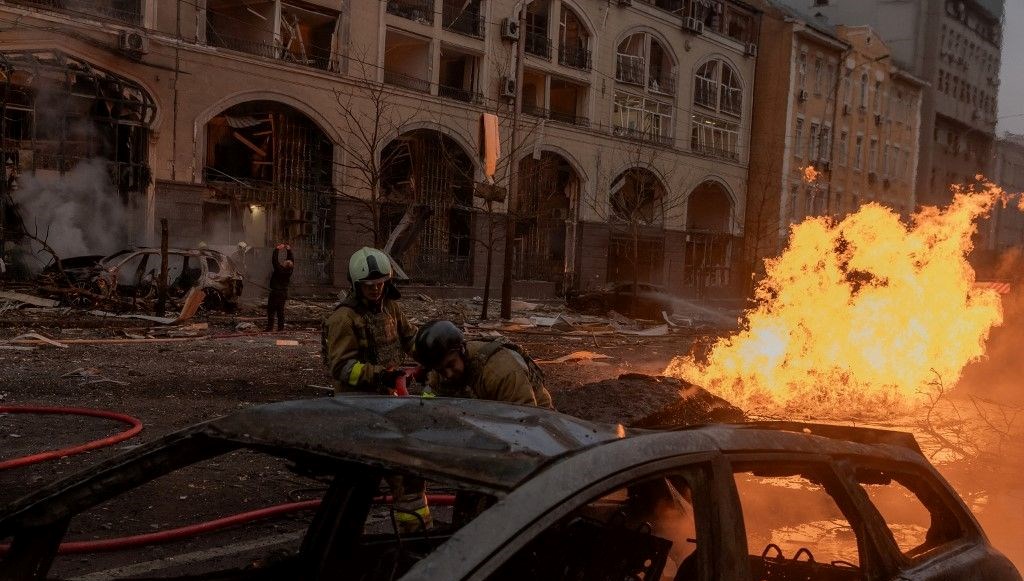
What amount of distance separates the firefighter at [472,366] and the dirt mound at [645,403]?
4.01 metres

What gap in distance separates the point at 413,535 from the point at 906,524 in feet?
15.6

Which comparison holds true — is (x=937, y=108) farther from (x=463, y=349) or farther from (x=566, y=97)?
(x=463, y=349)

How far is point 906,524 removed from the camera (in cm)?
671

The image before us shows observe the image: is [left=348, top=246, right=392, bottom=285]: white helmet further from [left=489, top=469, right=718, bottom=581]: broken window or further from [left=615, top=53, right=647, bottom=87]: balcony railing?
[left=615, top=53, right=647, bottom=87]: balcony railing

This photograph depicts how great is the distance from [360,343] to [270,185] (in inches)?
936

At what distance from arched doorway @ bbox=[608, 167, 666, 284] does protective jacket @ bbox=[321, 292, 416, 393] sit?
108 ft

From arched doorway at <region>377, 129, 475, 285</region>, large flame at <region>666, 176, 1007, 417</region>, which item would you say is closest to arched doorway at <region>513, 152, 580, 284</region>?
arched doorway at <region>377, 129, 475, 285</region>

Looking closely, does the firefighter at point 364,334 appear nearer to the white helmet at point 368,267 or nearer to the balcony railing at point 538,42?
the white helmet at point 368,267

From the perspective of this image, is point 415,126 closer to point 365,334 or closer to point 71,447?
point 71,447

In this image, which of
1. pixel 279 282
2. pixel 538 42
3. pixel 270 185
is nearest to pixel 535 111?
pixel 538 42

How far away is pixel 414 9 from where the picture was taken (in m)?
31.1

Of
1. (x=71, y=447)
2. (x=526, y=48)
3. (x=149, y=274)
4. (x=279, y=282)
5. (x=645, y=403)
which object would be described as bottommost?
(x=71, y=447)

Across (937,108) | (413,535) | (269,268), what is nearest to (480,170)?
(269,268)

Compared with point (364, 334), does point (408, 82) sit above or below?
above
